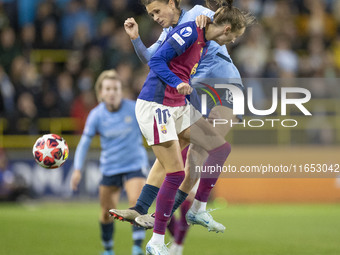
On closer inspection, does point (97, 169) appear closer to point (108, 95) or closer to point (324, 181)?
point (324, 181)

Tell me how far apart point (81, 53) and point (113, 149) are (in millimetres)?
7608

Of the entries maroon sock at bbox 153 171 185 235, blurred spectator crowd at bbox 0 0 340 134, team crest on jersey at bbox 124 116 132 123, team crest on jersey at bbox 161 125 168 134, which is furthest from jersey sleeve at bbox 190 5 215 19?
blurred spectator crowd at bbox 0 0 340 134

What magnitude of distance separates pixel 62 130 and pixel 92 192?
1.54 m

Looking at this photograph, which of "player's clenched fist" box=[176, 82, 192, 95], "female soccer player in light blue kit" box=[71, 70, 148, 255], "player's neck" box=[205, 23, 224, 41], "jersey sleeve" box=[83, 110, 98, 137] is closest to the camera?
"player's clenched fist" box=[176, 82, 192, 95]

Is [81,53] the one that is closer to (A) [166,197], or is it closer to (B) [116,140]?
(B) [116,140]

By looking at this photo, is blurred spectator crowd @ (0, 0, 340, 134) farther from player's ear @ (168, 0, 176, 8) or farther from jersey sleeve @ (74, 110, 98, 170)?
player's ear @ (168, 0, 176, 8)

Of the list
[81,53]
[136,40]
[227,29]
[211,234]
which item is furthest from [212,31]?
[81,53]

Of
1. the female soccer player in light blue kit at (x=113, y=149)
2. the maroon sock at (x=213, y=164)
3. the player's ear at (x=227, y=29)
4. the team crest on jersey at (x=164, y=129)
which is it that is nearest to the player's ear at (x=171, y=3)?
the player's ear at (x=227, y=29)

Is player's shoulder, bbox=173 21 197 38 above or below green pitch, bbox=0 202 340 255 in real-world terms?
above

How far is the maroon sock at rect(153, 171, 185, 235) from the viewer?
23.1ft

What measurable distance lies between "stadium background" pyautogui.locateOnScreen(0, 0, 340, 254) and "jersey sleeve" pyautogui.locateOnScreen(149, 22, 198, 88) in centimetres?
851

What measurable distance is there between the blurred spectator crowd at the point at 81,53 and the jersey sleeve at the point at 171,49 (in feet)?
30.4

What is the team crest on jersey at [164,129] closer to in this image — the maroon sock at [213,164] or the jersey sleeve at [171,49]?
the jersey sleeve at [171,49]

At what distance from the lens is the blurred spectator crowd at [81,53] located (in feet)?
53.7
